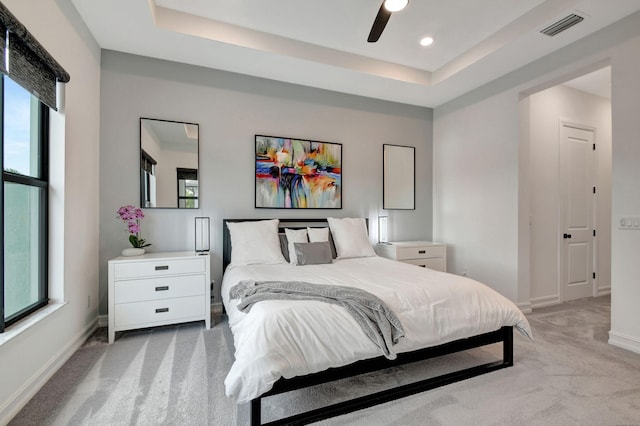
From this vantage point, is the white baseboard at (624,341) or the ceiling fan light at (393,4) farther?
the white baseboard at (624,341)

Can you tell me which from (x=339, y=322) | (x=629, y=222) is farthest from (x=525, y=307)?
(x=339, y=322)

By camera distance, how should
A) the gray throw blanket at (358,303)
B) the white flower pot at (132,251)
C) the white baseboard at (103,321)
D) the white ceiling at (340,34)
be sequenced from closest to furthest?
1. the gray throw blanket at (358,303)
2. the white ceiling at (340,34)
3. the white flower pot at (132,251)
4. the white baseboard at (103,321)

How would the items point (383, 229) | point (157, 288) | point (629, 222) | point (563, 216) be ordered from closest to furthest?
1. point (629, 222)
2. point (157, 288)
3. point (563, 216)
4. point (383, 229)

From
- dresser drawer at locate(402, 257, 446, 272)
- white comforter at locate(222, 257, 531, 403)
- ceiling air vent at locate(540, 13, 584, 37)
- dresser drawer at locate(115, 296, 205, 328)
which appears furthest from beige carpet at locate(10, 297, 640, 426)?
ceiling air vent at locate(540, 13, 584, 37)

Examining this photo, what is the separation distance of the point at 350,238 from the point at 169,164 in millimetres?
2233

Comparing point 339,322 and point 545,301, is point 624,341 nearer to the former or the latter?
point 545,301

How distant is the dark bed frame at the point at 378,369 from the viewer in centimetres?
161

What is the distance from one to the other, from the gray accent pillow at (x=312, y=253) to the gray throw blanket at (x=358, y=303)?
3.66 ft

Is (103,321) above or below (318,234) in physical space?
below

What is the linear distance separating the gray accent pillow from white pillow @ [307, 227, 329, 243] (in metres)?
0.20

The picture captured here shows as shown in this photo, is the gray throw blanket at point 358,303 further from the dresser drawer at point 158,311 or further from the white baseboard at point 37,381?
the white baseboard at point 37,381

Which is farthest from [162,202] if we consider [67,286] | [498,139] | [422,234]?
[498,139]

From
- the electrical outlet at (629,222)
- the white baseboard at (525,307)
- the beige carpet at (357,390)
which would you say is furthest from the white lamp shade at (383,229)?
the electrical outlet at (629,222)

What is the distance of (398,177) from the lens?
178 inches
